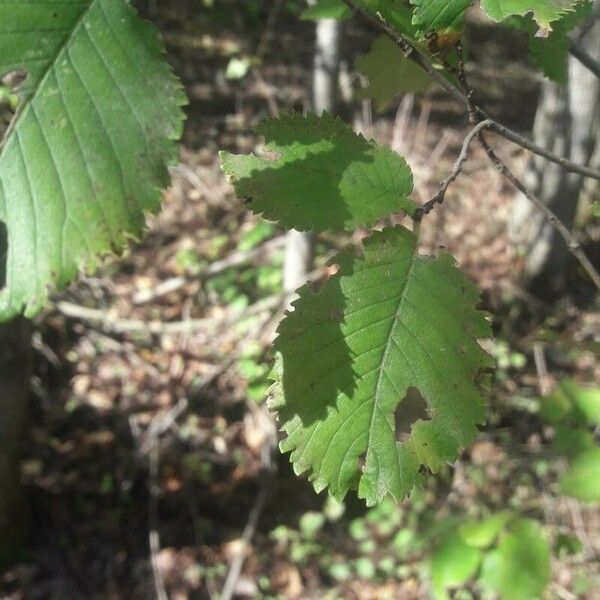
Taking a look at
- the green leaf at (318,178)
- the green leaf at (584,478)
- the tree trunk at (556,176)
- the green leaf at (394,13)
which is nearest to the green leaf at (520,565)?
the green leaf at (584,478)

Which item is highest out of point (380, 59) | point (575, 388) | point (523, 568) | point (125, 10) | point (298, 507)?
point (125, 10)

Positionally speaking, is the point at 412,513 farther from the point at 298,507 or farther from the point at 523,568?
the point at 523,568

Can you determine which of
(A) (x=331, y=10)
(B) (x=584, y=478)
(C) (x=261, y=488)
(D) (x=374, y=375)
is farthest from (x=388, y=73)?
(C) (x=261, y=488)

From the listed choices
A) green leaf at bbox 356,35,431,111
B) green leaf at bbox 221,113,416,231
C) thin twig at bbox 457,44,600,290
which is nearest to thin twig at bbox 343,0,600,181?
thin twig at bbox 457,44,600,290

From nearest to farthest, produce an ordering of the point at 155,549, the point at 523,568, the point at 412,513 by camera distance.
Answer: the point at 523,568
the point at 155,549
the point at 412,513

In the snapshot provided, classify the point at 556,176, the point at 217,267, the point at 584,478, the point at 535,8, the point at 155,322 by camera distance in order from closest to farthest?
the point at 535,8 < the point at 584,478 < the point at 155,322 < the point at 217,267 < the point at 556,176

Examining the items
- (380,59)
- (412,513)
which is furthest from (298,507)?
(380,59)

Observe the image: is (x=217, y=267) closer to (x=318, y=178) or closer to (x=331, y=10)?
(x=331, y=10)
